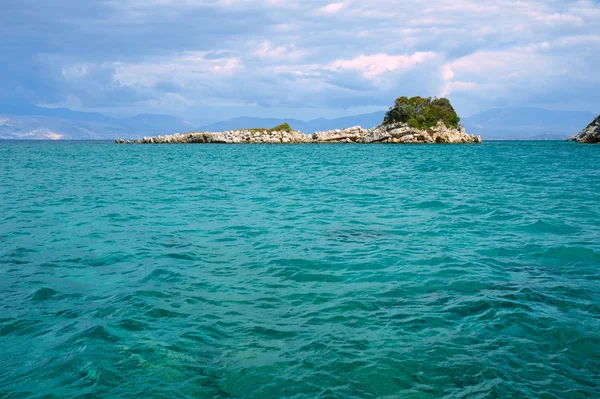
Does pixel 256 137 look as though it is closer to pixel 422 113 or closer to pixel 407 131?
pixel 407 131

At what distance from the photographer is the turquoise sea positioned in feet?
21.0

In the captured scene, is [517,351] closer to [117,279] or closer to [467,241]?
[467,241]

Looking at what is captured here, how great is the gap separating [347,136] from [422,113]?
20527mm

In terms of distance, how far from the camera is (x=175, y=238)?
598 inches

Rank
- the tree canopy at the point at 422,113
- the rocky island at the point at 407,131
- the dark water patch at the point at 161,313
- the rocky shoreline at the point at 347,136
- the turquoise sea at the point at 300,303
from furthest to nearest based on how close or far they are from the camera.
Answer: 1. the tree canopy at the point at 422,113
2. the rocky island at the point at 407,131
3. the rocky shoreline at the point at 347,136
4. the dark water patch at the point at 161,313
5. the turquoise sea at the point at 300,303

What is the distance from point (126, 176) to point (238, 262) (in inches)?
1130

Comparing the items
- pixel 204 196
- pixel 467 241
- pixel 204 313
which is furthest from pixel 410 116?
pixel 204 313

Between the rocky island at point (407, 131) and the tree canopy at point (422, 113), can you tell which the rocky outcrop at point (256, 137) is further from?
the tree canopy at point (422, 113)

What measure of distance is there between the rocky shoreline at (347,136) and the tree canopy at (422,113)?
82.8 inches

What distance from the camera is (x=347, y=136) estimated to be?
12162 centimetres

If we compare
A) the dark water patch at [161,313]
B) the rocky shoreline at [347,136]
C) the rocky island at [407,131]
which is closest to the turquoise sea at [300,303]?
the dark water patch at [161,313]

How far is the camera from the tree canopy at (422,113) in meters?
115

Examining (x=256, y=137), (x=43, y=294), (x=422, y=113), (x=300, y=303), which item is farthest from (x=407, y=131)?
(x=43, y=294)

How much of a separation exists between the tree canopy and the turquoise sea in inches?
3880
